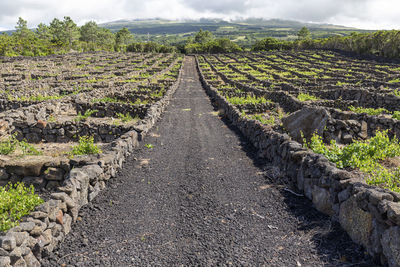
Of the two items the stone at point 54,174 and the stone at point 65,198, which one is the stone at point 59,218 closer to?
the stone at point 65,198

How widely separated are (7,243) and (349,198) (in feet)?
24.1

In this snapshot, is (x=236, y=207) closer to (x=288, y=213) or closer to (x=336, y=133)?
(x=288, y=213)

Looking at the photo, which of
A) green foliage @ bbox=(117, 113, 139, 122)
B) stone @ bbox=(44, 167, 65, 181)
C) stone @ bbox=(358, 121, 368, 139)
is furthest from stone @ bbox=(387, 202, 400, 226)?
green foliage @ bbox=(117, 113, 139, 122)

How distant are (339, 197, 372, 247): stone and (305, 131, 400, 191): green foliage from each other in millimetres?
1332

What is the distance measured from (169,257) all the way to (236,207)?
110 inches

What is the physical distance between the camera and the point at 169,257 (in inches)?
253

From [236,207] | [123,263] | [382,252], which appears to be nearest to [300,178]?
[236,207]

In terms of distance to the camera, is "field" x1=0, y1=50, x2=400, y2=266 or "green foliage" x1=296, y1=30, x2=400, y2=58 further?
"green foliage" x1=296, y1=30, x2=400, y2=58

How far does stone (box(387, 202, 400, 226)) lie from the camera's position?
533 cm

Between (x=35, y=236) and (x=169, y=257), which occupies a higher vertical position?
(x=35, y=236)

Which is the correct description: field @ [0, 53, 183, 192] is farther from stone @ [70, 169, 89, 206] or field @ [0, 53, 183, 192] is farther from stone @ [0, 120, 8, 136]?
stone @ [70, 169, 89, 206]

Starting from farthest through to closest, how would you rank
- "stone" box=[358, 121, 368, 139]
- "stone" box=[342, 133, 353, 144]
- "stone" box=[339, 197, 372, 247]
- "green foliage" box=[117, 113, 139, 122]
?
"green foliage" box=[117, 113, 139, 122]
"stone" box=[358, 121, 368, 139]
"stone" box=[342, 133, 353, 144]
"stone" box=[339, 197, 372, 247]

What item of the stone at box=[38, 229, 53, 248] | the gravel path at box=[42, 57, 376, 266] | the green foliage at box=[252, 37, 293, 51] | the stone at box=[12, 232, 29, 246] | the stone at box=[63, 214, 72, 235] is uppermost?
the green foliage at box=[252, 37, 293, 51]

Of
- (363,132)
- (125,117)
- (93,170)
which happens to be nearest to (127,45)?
(125,117)
